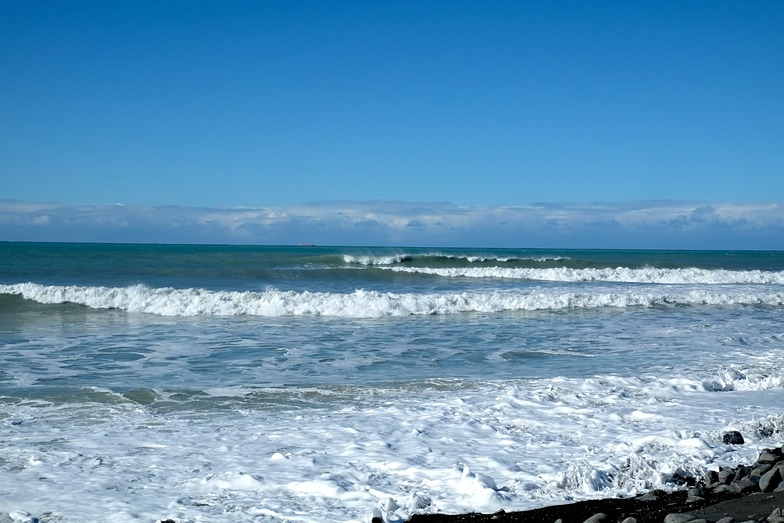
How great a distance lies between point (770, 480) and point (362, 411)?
4.06 meters

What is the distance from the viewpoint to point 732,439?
628 cm

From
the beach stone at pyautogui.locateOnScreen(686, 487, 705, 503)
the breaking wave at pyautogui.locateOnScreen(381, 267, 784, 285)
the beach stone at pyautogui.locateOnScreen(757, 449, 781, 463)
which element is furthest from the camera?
the breaking wave at pyautogui.locateOnScreen(381, 267, 784, 285)

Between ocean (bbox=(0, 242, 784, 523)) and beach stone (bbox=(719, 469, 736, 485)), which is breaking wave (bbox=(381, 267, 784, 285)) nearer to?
ocean (bbox=(0, 242, 784, 523))

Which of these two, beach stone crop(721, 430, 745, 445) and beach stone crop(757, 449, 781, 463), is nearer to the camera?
beach stone crop(757, 449, 781, 463)

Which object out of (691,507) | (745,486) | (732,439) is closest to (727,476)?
(745,486)

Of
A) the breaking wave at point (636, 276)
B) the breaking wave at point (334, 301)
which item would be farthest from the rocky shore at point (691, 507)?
the breaking wave at point (636, 276)

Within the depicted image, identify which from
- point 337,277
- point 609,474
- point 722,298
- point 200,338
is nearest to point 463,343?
point 200,338

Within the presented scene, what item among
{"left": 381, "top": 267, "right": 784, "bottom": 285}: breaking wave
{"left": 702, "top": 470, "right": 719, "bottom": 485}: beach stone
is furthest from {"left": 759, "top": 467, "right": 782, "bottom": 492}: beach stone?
{"left": 381, "top": 267, "right": 784, "bottom": 285}: breaking wave

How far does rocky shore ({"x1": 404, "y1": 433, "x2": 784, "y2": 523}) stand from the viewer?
4.34 metres

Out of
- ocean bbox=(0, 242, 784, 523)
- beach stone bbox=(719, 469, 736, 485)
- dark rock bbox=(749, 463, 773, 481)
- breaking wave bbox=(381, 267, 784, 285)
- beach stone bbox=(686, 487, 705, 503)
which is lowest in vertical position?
ocean bbox=(0, 242, 784, 523)

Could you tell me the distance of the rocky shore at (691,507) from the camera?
434 centimetres

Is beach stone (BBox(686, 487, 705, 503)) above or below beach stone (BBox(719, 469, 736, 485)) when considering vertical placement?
below

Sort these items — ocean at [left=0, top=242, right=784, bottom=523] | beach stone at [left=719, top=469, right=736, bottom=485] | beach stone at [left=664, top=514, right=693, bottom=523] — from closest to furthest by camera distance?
1. beach stone at [left=664, top=514, right=693, bottom=523]
2. ocean at [left=0, top=242, right=784, bottom=523]
3. beach stone at [left=719, top=469, right=736, bottom=485]

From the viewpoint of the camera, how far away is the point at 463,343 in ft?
42.9
